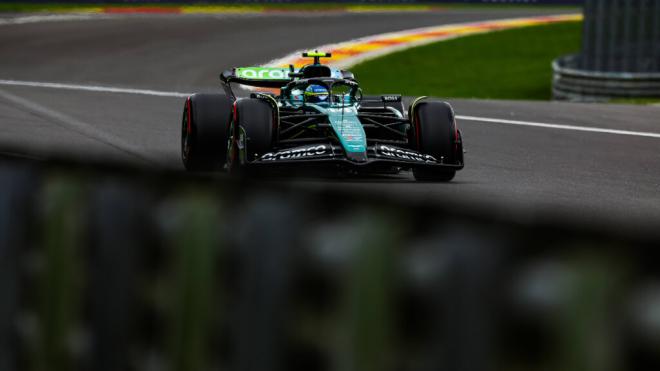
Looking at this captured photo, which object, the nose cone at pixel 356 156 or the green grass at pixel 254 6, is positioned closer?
the nose cone at pixel 356 156

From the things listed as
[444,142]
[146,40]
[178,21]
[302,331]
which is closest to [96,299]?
[302,331]

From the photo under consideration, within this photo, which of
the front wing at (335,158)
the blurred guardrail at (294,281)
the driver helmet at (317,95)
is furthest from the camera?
the driver helmet at (317,95)

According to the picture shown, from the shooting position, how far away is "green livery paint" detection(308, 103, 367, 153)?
10.6 meters

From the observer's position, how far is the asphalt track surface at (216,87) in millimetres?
10984

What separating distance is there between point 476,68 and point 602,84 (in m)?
4.45

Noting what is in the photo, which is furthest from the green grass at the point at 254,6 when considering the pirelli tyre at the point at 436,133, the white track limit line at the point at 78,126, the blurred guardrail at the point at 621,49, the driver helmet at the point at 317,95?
the pirelli tyre at the point at 436,133

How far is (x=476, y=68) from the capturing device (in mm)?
23500

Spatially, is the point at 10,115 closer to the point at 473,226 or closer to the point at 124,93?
the point at 124,93

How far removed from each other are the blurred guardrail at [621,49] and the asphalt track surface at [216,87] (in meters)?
1.14

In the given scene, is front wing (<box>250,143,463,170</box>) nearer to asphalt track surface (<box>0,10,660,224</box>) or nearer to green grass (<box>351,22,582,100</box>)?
asphalt track surface (<box>0,10,660,224</box>)

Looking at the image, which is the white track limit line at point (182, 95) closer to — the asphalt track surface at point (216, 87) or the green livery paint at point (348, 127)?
the asphalt track surface at point (216, 87)

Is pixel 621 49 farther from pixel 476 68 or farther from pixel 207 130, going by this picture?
pixel 207 130

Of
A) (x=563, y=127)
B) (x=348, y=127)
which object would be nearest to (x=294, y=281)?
(x=348, y=127)

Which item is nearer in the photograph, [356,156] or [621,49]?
[356,156]
